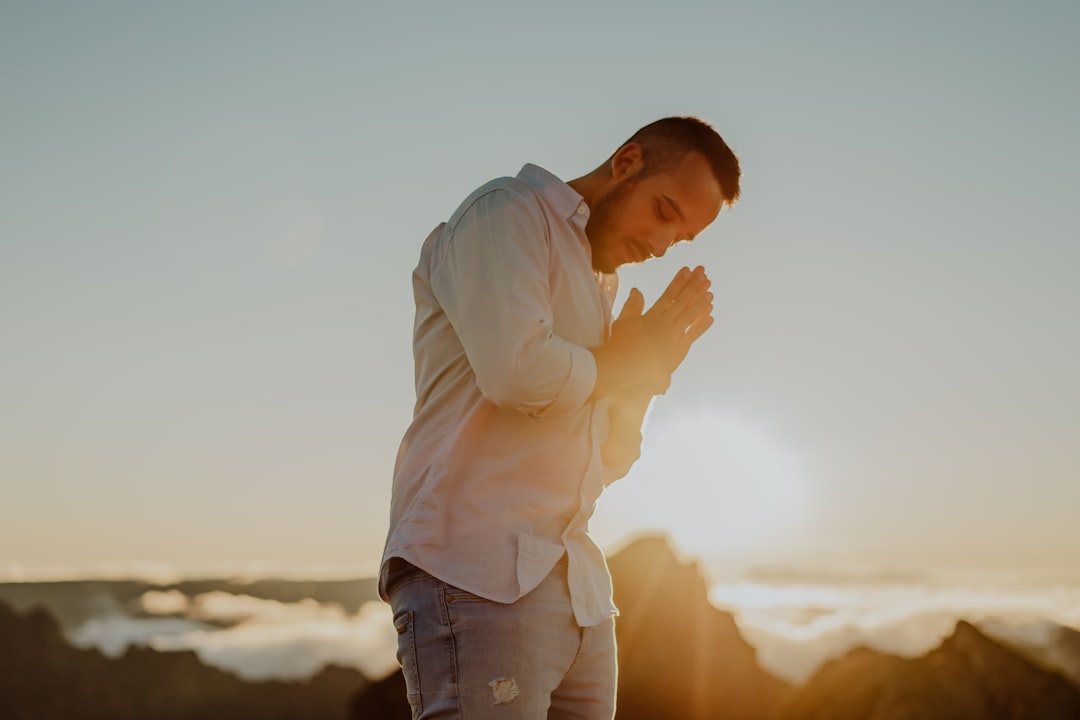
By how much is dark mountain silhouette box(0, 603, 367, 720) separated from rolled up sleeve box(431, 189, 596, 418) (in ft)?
459

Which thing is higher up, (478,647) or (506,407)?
(506,407)

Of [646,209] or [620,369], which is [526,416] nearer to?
[620,369]

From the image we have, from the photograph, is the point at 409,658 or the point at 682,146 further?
the point at 682,146

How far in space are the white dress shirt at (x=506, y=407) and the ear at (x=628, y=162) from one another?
0.77ft

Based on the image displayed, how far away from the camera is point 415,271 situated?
3295 millimetres

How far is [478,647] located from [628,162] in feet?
5.59

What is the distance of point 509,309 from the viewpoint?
2.78m

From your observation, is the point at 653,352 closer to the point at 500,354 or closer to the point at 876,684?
the point at 500,354

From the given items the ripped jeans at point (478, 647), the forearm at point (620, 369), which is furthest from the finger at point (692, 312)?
the ripped jeans at point (478, 647)

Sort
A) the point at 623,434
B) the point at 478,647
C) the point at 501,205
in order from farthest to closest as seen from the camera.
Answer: the point at 623,434, the point at 501,205, the point at 478,647

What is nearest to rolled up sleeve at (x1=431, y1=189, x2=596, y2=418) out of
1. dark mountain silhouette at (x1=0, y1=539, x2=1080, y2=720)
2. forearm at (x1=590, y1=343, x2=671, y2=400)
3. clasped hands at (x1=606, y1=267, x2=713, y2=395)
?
forearm at (x1=590, y1=343, x2=671, y2=400)

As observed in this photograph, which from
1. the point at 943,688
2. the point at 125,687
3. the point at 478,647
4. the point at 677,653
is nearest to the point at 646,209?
the point at 478,647

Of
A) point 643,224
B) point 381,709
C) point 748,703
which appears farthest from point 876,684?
point 643,224

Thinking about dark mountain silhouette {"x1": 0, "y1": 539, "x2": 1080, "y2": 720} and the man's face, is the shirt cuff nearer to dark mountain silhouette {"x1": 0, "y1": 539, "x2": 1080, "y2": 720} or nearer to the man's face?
the man's face
